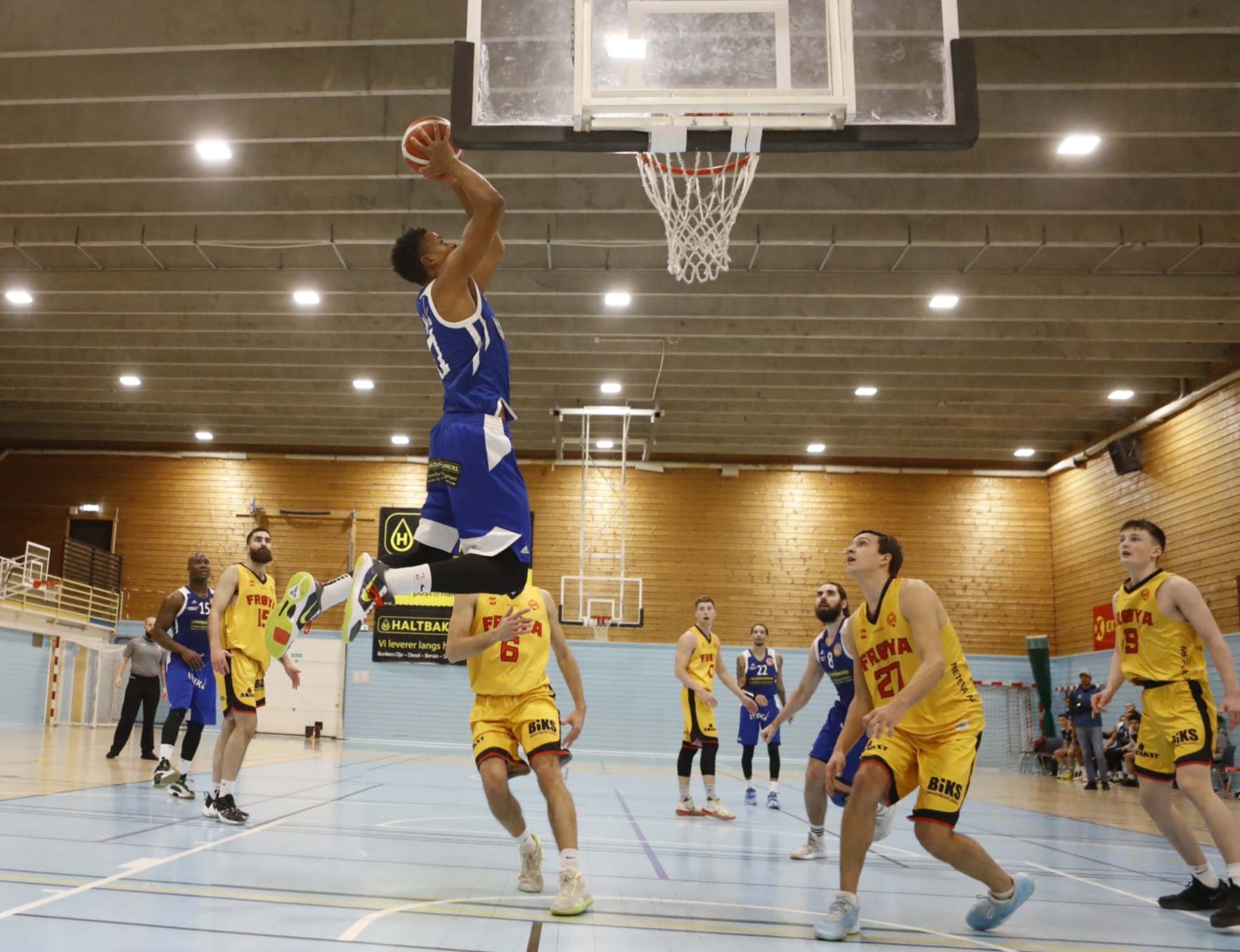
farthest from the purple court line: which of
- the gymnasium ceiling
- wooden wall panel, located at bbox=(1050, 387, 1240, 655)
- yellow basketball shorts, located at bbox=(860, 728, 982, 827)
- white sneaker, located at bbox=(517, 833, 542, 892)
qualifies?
wooden wall panel, located at bbox=(1050, 387, 1240, 655)

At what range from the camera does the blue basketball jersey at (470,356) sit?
436 centimetres

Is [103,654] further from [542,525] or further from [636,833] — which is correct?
[636,833]

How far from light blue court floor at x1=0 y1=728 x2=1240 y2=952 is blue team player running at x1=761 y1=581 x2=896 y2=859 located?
0.30m

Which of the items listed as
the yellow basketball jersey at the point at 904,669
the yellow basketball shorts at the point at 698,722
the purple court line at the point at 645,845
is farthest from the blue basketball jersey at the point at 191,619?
the yellow basketball jersey at the point at 904,669

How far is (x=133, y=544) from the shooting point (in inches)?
942

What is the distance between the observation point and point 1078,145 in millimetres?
11375

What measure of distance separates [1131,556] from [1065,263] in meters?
10.3

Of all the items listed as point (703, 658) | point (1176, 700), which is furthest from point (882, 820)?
point (703, 658)

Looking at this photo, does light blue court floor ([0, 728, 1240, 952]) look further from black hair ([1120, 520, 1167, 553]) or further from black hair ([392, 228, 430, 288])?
black hair ([392, 228, 430, 288])

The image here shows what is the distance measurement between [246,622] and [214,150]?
7.48 m

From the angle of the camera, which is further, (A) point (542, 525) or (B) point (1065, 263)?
(A) point (542, 525)

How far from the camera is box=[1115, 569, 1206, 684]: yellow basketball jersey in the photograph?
540cm

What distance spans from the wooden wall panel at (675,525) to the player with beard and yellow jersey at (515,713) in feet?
59.0

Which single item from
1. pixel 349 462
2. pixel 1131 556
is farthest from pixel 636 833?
pixel 349 462
